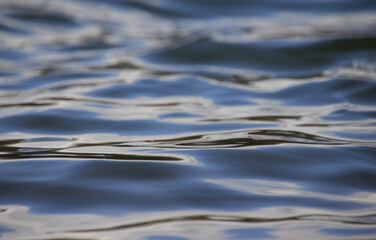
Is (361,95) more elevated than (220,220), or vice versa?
(361,95)

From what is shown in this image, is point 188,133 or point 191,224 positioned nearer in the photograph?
point 191,224

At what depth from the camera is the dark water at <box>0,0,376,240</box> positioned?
1286mm

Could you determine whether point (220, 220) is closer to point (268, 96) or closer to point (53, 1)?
point (268, 96)

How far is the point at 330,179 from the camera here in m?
1.55

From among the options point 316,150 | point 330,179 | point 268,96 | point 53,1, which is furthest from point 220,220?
point 53,1

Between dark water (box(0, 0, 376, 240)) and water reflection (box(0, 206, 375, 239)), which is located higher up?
dark water (box(0, 0, 376, 240))

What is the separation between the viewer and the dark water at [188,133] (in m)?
1.29

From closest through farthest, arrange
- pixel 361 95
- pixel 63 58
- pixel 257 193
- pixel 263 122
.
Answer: pixel 257 193 < pixel 263 122 < pixel 361 95 < pixel 63 58

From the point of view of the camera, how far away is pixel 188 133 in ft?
6.49

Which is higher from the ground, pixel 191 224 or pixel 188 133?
pixel 188 133

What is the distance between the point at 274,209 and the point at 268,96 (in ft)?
4.59

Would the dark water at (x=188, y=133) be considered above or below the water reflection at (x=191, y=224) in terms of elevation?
above

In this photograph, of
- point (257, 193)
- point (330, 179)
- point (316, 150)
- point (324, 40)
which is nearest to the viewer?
point (257, 193)

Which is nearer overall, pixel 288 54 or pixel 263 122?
pixel 263 122
